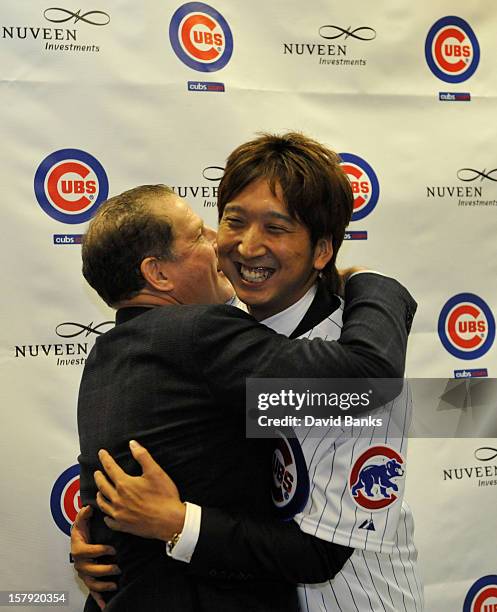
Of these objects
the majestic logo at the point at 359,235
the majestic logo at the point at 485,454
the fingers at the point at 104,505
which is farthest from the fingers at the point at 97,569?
the majestic logo at the point at 485,454

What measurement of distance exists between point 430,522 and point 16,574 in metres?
1.29

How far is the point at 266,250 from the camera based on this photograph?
1.24 meters

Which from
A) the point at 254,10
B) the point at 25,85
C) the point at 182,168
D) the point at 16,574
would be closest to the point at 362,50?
the point at 254,10

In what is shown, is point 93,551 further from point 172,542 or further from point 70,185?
point 70,185

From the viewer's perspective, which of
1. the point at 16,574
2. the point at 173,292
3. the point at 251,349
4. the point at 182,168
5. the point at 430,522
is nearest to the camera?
the point at 251,349

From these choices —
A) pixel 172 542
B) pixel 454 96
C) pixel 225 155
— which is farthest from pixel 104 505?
pixel 454 96

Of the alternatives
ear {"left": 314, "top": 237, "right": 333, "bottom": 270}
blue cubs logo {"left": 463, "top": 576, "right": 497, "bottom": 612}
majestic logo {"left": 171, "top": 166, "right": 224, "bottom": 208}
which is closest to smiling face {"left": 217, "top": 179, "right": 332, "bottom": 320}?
ear {"left": 314, "top": 237, "right": 333, "bottom": 270}

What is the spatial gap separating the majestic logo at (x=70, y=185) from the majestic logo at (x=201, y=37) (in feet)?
1.43

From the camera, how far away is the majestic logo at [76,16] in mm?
2115

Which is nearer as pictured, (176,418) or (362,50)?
(176,418)

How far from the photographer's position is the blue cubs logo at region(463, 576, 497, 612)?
7.87 feet

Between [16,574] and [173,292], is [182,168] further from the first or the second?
[16,574]

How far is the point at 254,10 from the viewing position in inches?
89.2

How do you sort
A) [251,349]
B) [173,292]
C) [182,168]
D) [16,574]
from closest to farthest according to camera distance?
[251,349] → [173,292] → [16,574] → [182,168]
